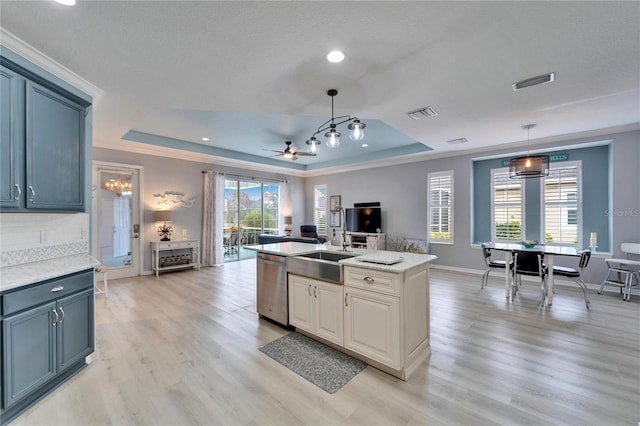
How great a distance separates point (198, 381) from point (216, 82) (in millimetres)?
2847

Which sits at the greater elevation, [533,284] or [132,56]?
[132,56]

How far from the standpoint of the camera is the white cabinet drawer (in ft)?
7.33

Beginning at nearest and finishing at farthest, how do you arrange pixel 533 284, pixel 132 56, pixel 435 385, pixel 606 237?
pixel 435 385 < pixel 132 56 < pixel 606 237 < pixel 533 284

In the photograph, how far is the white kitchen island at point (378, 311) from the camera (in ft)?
7.34

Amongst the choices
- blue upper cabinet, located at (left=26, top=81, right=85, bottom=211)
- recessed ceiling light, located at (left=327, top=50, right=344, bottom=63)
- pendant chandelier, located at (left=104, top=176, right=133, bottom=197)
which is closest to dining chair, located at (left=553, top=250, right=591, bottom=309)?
recessed ceiling light, located at (left=327, top=50, right=344, bottom=63)

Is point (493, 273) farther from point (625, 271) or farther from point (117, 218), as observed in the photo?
point (117, 218)

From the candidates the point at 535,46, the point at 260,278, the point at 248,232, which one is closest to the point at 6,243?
the point at 260,278

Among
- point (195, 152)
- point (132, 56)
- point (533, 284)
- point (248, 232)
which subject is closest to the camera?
point (132, 56)

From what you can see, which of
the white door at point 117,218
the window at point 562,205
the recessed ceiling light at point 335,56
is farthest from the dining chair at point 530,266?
the white door at point 117,218

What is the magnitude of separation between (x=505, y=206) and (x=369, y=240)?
3.28m

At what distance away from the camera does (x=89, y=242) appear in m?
2.94

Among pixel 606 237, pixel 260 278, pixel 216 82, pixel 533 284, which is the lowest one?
pixel 533 284

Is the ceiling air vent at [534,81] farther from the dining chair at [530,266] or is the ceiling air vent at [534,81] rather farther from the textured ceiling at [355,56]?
the dining chair at [530,266]

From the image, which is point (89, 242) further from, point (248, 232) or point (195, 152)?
point (248, 232)
